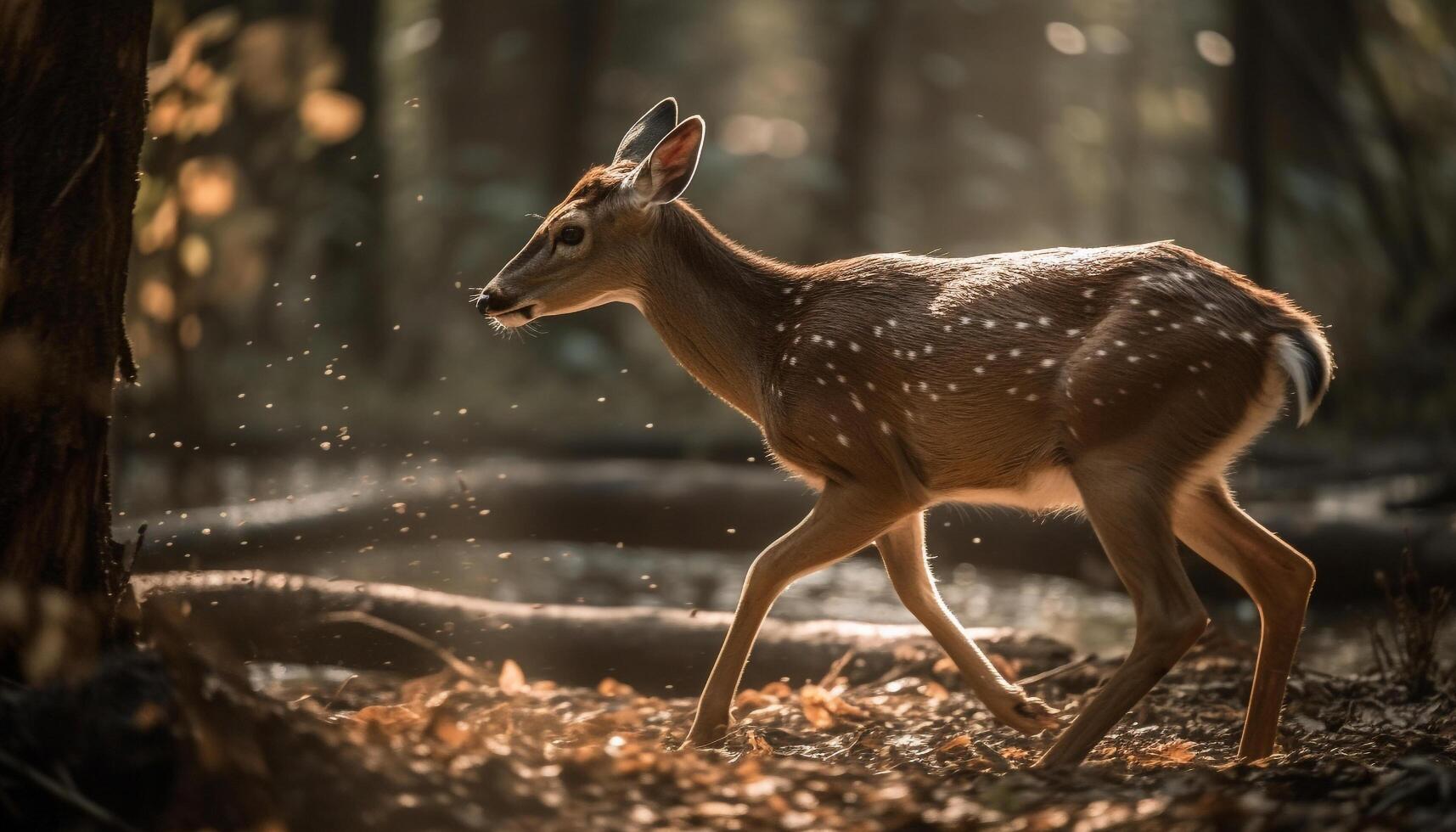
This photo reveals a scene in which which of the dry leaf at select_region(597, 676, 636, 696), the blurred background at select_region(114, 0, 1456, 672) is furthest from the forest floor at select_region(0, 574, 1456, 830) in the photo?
the blurred background at select_region(114, 0, 1456, 672)

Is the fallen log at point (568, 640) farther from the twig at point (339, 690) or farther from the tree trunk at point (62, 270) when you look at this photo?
the tree trunk at point (62, 270)

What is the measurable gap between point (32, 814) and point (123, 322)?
1.60m

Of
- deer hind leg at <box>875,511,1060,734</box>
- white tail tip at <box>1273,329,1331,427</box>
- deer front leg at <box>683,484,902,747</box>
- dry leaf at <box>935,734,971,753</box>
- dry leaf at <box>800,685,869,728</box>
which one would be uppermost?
white tail tip at <box>1273,329,1331,427</box>

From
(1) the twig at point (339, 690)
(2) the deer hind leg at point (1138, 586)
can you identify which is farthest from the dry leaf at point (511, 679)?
(2) the deer hind leg at point (1138, 586)

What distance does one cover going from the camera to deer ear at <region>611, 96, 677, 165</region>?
228 inches

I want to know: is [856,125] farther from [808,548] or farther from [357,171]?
[808,548]

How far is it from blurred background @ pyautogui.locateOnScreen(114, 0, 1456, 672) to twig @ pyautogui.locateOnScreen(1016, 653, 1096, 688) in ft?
4.62

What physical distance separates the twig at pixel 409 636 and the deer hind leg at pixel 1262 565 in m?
2.88

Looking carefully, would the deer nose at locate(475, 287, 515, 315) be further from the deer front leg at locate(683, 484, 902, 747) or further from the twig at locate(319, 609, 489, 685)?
the deer front leg at locate(683, 484, 902, 747)

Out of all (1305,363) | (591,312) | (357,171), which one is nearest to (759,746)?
(1305,363)

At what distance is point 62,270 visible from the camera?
12.5 feet

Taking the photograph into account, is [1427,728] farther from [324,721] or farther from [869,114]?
[869,114]

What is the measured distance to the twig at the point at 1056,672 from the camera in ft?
18.2

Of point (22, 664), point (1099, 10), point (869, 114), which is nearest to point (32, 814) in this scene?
point (22, 664)
